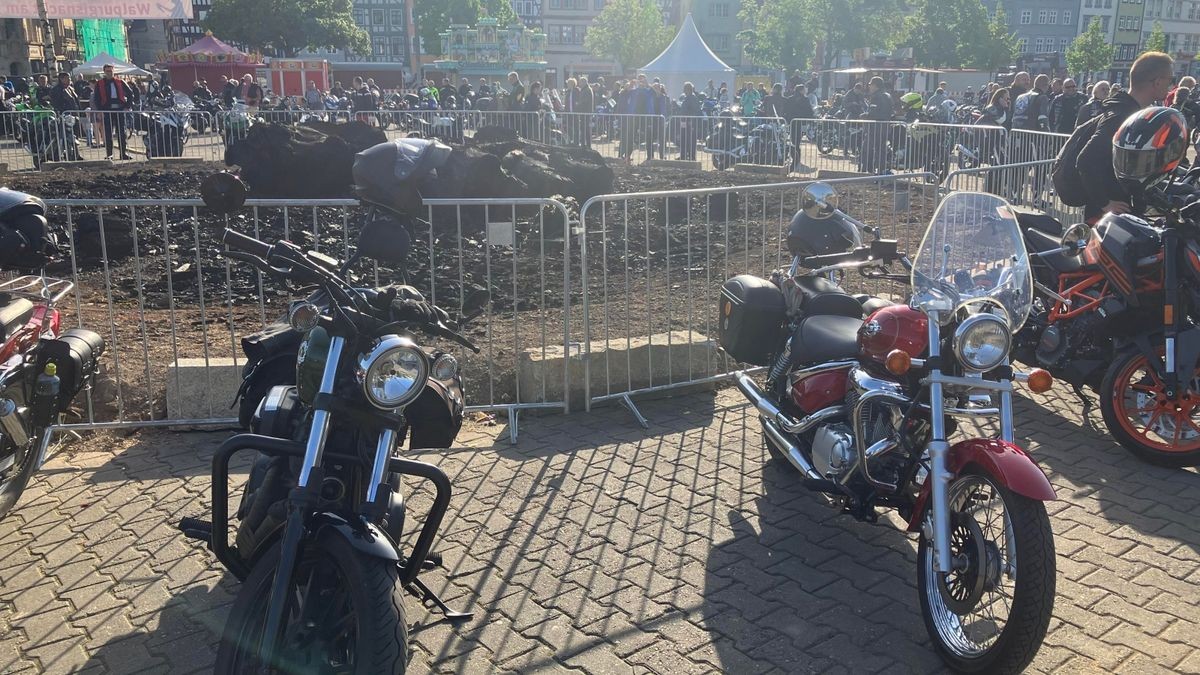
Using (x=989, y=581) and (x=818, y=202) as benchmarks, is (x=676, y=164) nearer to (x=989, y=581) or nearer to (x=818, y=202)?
(x=818, y=202)

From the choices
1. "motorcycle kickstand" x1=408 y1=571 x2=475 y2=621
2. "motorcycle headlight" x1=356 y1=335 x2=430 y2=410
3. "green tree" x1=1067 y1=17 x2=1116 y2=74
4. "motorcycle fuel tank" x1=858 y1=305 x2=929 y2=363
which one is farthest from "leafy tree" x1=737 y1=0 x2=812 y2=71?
"motorcycle headlight" x1=356 y1=335 x2=430 y2=410

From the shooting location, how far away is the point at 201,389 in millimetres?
5711

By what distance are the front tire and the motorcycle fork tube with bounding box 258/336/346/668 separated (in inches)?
1.9

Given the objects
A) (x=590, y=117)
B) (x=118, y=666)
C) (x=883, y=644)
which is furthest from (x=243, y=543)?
(x=590, y=117)

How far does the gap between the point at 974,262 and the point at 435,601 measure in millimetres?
2221

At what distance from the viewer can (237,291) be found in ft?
30.6

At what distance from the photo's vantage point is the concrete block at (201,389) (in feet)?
18.6

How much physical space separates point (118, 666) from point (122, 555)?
34.8 inches

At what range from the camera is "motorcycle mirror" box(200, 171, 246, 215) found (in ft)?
10.7

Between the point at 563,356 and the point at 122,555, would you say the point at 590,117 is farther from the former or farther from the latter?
the point at 122,555

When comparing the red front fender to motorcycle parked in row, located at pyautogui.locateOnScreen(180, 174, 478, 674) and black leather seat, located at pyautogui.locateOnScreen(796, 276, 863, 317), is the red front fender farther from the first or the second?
motorcycle parked in row, located at pyautogui.locateOnScreen(180, 174, 478, 674)

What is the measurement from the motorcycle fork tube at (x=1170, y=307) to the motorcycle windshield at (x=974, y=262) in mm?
1916

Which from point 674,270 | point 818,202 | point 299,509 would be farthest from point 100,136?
point 299,509

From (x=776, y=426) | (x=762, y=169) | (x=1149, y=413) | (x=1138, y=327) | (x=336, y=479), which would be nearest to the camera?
(x=336, y=479)
